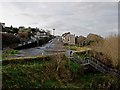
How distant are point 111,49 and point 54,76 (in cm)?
968

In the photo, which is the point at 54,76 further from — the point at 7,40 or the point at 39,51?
the point at 7,40

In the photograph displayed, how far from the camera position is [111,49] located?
31.4 m

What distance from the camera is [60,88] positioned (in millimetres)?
22719

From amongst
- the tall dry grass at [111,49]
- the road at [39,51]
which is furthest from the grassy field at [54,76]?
the tall dry grass at [111,49]

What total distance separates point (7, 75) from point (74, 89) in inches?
231

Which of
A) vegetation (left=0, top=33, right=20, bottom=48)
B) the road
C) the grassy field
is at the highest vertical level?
vegetation (left=0, top=33, right=20, bottom=48)

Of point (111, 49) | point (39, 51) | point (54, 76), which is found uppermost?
point (111, 49)

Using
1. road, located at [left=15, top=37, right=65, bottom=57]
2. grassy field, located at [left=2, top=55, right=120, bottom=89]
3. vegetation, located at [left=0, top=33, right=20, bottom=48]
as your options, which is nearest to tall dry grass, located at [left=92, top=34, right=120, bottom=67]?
grassy field, located at [left=2, top=55, right=120, bottom=89]

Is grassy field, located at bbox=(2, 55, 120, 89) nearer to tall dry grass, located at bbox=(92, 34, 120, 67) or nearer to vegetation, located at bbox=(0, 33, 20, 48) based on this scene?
tall dry grass, located at bbox=(92, 34, 120, 67)

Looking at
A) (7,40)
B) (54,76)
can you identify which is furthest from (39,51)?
(54,76)

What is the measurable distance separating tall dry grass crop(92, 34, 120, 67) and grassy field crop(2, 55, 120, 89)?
4214mm

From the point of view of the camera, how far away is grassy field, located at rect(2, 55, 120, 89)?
2216 cm

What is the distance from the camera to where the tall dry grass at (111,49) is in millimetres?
30125

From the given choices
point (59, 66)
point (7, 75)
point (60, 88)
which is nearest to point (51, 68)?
point (59, 66)
